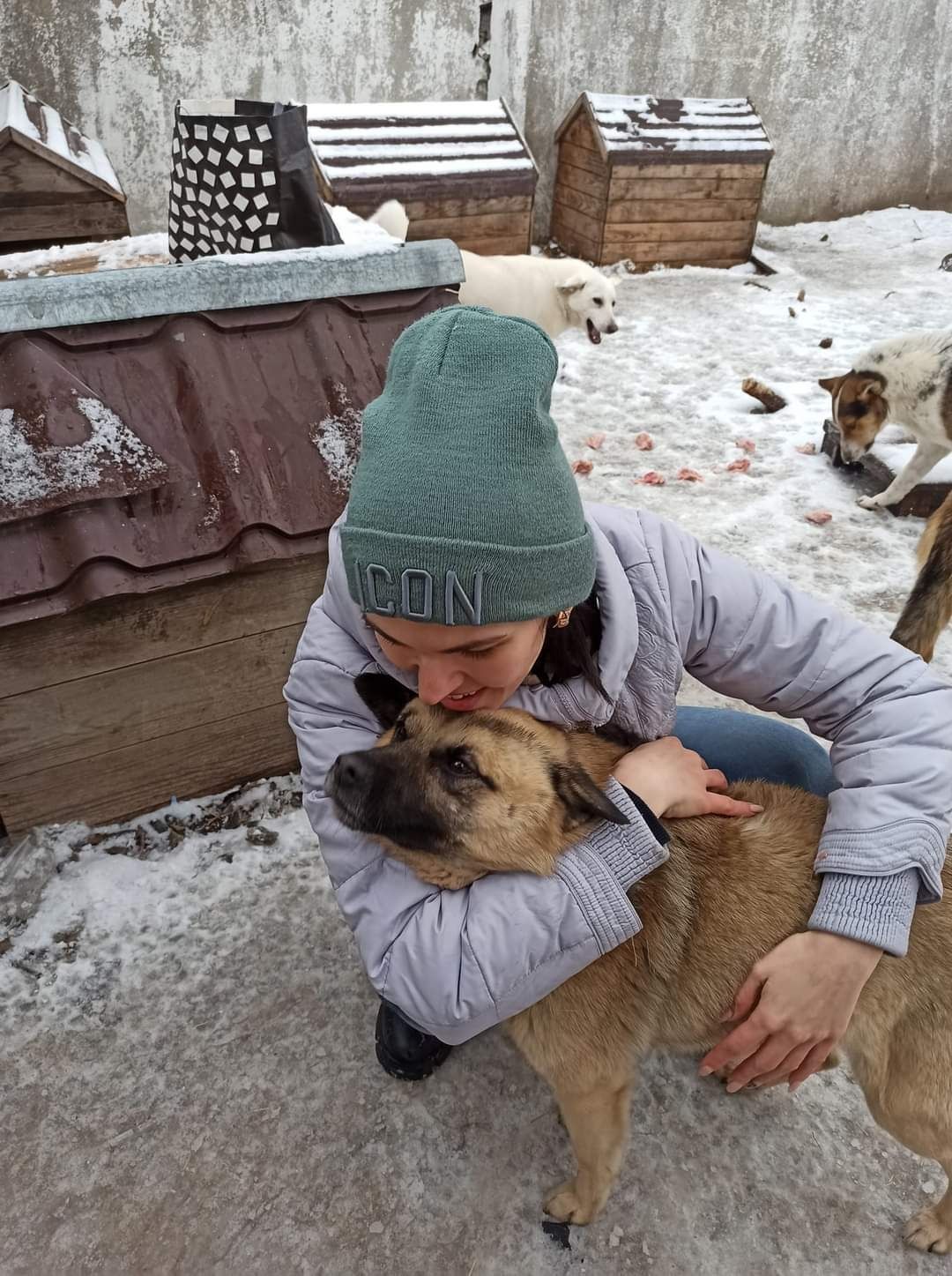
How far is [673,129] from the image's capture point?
28.8 feet

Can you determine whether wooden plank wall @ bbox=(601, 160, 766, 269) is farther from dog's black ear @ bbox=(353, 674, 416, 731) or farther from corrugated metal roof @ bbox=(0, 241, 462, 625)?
dog's black ear @ bbox=(353, 674, 416, 731)

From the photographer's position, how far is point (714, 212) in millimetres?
9055

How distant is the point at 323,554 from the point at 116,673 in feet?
2.46

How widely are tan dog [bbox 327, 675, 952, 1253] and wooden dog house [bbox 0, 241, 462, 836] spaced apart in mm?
1044

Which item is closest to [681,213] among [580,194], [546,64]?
[580,194]

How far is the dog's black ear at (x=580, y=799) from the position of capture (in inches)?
56.6

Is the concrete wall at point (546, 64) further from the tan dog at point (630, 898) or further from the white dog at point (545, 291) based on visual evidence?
the tan dog at point (630, 898)

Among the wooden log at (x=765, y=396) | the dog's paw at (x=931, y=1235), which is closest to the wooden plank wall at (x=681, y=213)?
the wooden log at (x=765, y=396)

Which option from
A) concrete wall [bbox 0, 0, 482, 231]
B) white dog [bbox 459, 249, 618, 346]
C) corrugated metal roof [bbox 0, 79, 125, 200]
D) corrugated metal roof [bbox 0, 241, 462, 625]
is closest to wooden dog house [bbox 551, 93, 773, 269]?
concrete wall [bbox 0, 0, 482, 231]

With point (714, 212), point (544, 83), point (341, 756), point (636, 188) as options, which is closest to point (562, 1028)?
point (341, 756)

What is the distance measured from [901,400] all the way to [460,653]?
17.1ft

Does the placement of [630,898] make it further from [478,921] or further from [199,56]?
[199,56]

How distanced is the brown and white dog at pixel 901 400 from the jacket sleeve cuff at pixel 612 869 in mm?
4346

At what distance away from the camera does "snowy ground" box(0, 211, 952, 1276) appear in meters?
1.87
